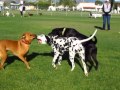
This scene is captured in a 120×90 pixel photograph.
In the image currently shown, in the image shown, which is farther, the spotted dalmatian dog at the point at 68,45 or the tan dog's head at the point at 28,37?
the tan dog's head at the point at 28,37

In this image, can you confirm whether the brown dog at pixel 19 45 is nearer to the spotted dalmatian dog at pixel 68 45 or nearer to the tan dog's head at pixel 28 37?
the tan dog's head at pixel 28 37

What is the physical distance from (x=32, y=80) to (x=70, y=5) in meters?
140

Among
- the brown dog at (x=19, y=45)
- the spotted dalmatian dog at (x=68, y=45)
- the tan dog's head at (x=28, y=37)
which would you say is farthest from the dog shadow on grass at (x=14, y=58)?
the spotted dalmatian dog at (x=68, y=45)

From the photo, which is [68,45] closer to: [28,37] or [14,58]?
[28,37]

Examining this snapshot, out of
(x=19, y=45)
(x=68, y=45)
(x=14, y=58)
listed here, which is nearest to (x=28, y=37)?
(x=19, y=45)

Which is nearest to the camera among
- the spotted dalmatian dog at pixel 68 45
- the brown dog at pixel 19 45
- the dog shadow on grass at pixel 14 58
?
the spotted dalmatian dog at pixel 68 45

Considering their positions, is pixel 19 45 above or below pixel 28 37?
below

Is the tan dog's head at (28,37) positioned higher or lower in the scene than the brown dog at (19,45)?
higher

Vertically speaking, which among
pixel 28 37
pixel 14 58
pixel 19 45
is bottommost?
pixel 14 58

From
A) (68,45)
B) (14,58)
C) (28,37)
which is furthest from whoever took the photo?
(14,58)

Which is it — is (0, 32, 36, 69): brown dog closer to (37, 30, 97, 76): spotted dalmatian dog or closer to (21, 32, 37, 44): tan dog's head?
(21, 32, 37, 44): tan dog's head

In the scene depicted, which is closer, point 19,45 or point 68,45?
point 68,45

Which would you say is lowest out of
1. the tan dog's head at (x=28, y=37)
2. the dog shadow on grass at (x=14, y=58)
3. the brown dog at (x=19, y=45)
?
the dog shadow on grass at (x=14, y=58)

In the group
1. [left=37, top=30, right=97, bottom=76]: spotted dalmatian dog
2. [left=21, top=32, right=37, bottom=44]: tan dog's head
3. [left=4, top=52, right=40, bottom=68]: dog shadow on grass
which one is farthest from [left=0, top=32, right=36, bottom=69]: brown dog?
[left=4, top=52, right=40, bottom=68]: dog shadow on grass
